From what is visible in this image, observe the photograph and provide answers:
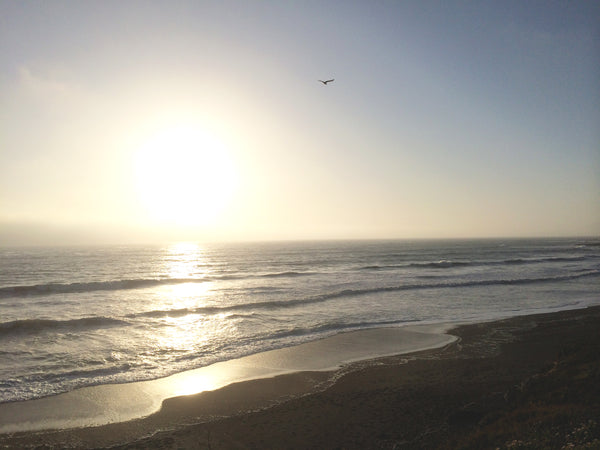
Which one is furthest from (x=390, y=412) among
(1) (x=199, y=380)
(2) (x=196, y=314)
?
(2) (x=196, y=314)

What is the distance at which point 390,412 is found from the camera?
10953 mm

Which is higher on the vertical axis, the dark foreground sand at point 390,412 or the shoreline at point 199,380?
the dark foreground sand at point 390,412

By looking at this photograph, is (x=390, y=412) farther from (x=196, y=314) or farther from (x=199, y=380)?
(x=196, y=314)

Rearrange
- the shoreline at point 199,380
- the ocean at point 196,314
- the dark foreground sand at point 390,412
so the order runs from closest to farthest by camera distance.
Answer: the dark foreground sand at point 390,412 → the shoreline at point 199,380 → the ocean at point 196,314

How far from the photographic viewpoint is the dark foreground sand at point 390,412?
7477 millimetres

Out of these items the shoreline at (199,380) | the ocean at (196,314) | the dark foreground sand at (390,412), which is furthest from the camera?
the ocean at (196,314)

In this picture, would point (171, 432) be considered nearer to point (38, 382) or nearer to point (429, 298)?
point (38, 382)

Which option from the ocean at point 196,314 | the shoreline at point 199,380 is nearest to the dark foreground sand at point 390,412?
the shoreline at point 199,380

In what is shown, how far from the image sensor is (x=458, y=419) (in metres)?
9.24

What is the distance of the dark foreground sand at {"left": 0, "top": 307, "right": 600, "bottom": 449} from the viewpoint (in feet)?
24.5

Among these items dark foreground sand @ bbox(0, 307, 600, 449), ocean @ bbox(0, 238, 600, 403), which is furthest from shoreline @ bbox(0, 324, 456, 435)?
ocean @ bbox(0, 238, 600, 403)

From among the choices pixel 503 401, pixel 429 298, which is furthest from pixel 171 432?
pixel 429 298

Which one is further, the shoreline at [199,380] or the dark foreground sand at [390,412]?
the shoreline at [199,380]

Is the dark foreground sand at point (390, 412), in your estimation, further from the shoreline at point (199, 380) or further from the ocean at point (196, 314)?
the ocean at point (196, 314)
